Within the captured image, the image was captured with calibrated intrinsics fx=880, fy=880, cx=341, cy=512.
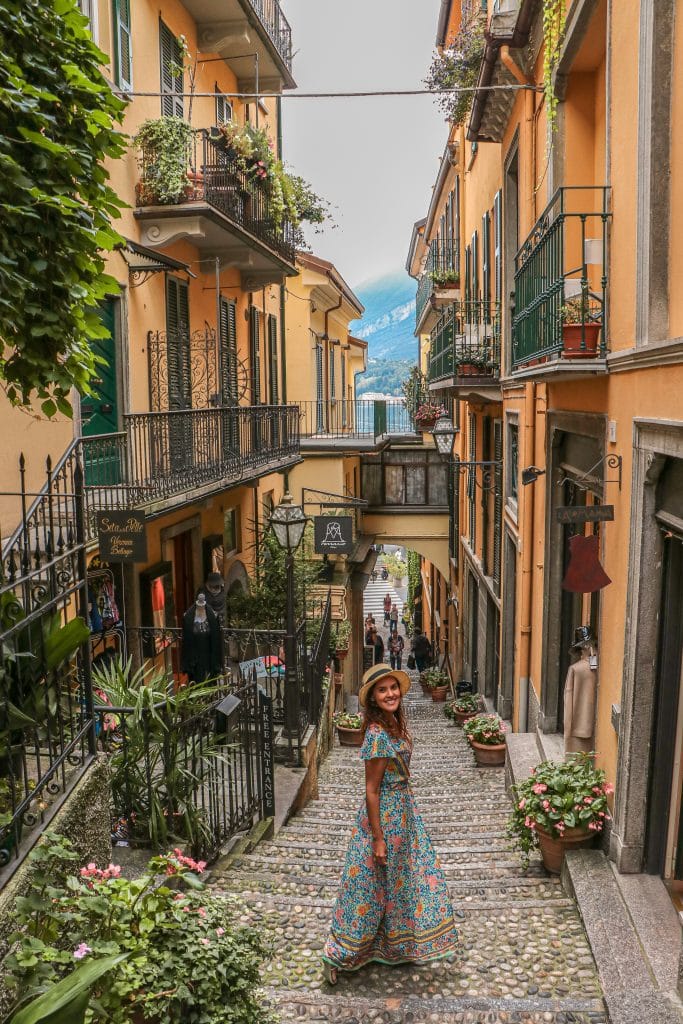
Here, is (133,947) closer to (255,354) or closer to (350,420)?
(255,354)

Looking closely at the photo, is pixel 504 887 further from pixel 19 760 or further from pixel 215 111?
pixel 215 111

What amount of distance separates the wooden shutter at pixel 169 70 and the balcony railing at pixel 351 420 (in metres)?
10.3

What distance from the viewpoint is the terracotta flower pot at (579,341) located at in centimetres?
651

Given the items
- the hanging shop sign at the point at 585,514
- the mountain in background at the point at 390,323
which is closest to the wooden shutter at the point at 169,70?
the hanging shop sign at the point at 585,514

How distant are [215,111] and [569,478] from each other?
10.9m

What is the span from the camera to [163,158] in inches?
453

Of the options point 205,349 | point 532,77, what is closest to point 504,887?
point 532,77

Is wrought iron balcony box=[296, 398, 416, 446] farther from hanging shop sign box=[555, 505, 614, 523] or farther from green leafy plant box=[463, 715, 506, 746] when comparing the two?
hanging shop sign box=[555, 505, 614, 523]

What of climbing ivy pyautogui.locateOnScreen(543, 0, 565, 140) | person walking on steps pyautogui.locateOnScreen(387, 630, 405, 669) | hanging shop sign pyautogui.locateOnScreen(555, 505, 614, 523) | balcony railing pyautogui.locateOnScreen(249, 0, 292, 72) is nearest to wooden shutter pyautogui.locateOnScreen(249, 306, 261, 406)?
balcony railing pyautogui.locateOnScreen(249, 0, 292, 72)

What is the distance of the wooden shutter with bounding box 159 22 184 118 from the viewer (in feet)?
41.7

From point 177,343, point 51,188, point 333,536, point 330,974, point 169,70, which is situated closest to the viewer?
point 51,188

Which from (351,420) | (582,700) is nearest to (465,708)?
(582,700)

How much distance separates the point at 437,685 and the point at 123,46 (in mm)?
16711

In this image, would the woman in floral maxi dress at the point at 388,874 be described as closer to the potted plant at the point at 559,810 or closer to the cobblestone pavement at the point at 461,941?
the cobblestone pavement at the point at 461,941
